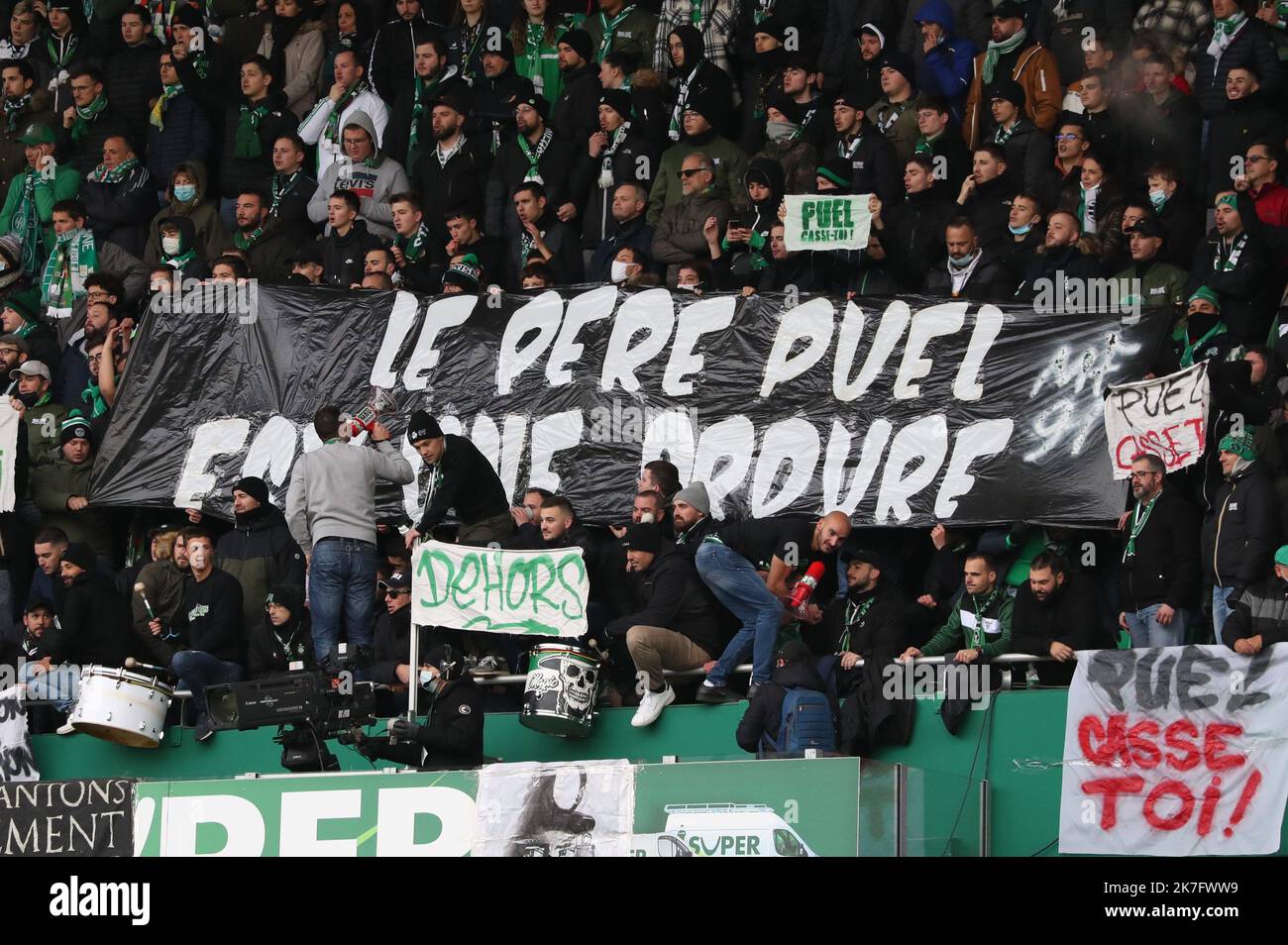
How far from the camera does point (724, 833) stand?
38.2ft

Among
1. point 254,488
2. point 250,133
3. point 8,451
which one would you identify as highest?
point 250,133

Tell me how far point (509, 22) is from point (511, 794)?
9793 mm

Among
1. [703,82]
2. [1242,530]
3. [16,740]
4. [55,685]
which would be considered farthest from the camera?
[703,82]

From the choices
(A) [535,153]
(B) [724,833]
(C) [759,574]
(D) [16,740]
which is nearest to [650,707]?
(C) [759,574]

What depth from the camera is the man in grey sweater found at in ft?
50.9

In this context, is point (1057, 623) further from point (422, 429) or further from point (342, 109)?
point (342, 109)

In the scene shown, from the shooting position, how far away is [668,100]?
18875 millimetres

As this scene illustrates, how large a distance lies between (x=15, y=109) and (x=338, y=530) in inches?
325

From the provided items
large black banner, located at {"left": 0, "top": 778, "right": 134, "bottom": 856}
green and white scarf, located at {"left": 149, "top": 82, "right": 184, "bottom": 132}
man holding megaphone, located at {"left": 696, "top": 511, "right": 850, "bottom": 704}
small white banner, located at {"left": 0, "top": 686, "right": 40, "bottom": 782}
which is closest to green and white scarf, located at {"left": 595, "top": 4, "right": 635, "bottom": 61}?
green and white scarf, located at {"left": 149, "top": 82, "right": 184, "bottom": 132}

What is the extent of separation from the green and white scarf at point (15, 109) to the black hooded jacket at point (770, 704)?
11.4 metres

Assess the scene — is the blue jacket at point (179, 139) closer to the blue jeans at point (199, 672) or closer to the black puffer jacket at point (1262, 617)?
the blue jeans at point (199, 672)

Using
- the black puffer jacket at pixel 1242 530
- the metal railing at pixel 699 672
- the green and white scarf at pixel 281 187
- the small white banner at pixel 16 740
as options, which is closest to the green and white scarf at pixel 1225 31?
the black puffer jacket at pixel 1242 530

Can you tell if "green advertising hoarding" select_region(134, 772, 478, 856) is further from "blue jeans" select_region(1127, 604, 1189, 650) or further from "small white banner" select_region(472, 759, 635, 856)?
"blue jeans" select_region(1127, 604, 1189, 650)

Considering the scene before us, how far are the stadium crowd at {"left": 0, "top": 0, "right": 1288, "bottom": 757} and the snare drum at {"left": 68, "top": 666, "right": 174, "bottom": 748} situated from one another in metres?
0.33
